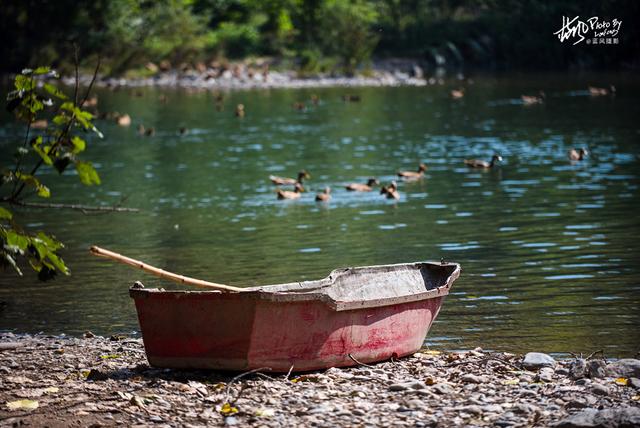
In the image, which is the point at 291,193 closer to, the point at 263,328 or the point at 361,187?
the point at 361,187

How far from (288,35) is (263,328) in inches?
2948

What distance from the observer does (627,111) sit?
45281 mm

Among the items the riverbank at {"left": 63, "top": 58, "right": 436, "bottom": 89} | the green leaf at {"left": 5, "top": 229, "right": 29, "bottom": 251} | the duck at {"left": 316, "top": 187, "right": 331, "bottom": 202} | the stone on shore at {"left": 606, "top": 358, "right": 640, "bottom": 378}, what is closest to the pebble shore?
the riverbank at {"left": 63, "top": 58, "right": 436, "bottom": 89}

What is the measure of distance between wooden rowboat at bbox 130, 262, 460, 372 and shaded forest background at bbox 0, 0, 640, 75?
59.9 m

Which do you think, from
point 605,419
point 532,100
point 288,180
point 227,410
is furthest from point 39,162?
point 532,100

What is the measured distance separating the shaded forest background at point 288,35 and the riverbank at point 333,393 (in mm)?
59966

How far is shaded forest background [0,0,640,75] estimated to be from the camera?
74.1 metres

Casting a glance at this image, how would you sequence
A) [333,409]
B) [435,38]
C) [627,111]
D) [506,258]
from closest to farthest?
1. [333,409]
2. [506,258]
3. [627,111]
4. [435,38]

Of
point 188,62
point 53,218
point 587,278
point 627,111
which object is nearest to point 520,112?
point 627,111

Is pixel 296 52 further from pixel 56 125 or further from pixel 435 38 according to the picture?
pixel 56 125

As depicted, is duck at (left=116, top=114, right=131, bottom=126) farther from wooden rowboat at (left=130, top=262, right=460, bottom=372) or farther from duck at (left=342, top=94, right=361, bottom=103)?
wooden rowboat at (left=130, top=262, right=460, bottom=372)

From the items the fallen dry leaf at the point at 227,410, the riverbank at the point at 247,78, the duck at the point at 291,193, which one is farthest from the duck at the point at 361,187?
the riverbank at the point at 247,78

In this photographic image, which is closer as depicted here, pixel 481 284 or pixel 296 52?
pixel 481 284

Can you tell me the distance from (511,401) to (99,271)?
1082 centimetres
